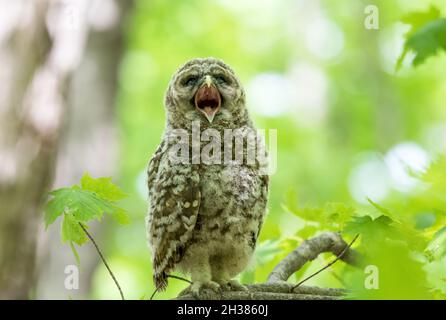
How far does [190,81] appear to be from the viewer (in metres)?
1.99

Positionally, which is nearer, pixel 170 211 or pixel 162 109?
pixel 170 211

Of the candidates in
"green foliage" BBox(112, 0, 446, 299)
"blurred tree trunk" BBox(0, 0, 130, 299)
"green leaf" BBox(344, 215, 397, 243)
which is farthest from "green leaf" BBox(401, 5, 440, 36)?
"green foliage" BBox(112, 0, 446, 299)

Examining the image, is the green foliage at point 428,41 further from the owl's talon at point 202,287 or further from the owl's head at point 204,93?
the owl's talon at point 202,287

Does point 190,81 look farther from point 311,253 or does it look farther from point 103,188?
point 311,253

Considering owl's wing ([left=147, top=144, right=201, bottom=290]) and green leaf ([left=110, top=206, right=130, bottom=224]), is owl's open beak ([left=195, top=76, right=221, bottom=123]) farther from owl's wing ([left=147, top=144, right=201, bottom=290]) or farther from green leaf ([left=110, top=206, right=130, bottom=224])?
green leaf ([left=110, top=206, right=130, bottom=224])

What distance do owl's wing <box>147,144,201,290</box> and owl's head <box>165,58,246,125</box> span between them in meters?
0.17

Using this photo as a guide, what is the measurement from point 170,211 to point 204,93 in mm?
390

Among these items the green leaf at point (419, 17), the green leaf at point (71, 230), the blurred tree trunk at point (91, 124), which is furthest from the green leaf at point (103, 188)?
the blurred tree trunk at point (91, 124)

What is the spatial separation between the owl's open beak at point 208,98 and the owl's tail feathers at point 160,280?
532mm

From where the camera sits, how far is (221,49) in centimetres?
1331

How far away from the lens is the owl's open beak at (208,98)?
6.25 feet

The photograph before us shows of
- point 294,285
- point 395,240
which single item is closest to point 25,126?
point 294,285

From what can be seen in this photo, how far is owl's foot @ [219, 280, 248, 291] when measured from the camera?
1904 millimetres
